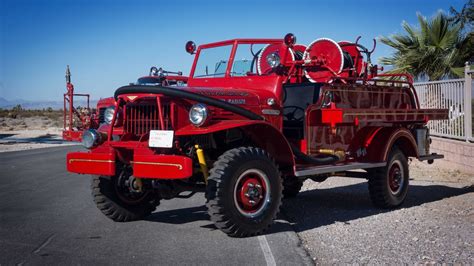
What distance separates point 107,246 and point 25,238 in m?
1.10

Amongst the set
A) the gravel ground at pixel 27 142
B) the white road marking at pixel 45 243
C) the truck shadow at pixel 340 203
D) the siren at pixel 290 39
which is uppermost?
the siren at pixel 290 39

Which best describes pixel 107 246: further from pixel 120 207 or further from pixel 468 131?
pixel 468 131

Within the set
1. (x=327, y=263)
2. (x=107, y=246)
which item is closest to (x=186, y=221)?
(x=107, y=246)

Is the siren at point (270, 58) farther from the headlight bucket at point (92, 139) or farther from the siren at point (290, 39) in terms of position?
the headlight bucket at point (92, 139)

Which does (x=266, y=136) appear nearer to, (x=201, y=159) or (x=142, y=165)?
(x=201, y=159)

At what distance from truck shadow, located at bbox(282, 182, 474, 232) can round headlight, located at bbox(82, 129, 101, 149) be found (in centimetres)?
276

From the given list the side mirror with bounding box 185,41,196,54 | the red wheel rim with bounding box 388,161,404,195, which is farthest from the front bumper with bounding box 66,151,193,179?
the red wheel rim with bounding box 388,161,404,195

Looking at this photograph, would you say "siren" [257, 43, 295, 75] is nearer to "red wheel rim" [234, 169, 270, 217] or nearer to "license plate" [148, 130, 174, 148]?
"red wheel rim" [234, 169, 270, 217]

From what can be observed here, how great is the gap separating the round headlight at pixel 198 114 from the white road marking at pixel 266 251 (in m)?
1.49

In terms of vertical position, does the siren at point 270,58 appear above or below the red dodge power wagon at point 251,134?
above

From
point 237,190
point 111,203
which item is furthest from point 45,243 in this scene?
point 237,190

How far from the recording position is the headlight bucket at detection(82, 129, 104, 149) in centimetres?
664

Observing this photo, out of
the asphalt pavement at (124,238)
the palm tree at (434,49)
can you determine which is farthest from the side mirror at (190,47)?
the palm tree at (434,49)

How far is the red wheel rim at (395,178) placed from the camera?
8.63 meters
